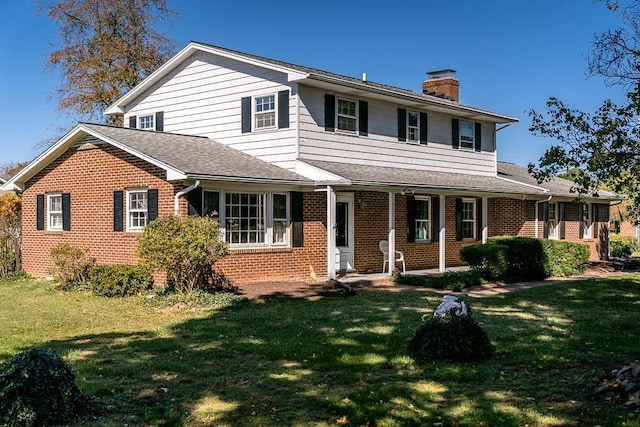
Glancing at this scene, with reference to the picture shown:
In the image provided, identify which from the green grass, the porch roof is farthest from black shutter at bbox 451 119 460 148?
the green grass

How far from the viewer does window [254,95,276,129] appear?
18.4 metres

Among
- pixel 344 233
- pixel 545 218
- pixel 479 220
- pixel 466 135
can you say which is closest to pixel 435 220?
pixel 479 220

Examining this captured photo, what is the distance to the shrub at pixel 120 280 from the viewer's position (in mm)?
14727

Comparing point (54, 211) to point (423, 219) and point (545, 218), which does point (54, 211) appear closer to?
point (423, 219)

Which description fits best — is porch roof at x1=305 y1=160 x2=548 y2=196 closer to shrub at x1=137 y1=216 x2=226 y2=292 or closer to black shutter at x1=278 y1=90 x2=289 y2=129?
black shutter at x1=278 y1=90 x2=289 y2=129

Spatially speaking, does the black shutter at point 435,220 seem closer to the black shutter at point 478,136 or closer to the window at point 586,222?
the black shutter at point 478,136

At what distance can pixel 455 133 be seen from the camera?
918 inches

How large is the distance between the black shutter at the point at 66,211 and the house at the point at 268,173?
0.05 metres

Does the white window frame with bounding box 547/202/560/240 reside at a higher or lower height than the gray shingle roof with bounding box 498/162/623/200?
lower

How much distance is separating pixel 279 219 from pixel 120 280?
4.64 meters

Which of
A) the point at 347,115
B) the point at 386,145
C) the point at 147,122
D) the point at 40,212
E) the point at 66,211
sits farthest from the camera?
the point at 147,122

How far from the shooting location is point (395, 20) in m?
20.5

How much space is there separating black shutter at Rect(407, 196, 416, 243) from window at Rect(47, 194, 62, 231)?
Answer: 11.1 metres

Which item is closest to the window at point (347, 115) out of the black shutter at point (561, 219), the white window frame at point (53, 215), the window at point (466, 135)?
the window at point (466, 135)
